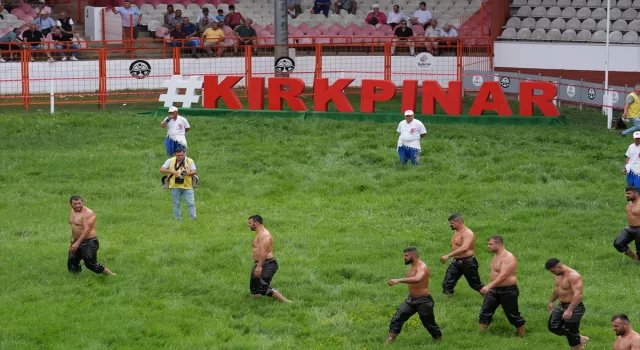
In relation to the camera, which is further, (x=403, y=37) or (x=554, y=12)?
(x=554, y=12)

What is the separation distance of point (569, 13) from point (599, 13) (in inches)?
42.2

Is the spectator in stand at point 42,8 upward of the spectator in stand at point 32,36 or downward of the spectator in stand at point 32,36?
upward

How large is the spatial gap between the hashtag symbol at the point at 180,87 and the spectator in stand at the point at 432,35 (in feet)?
28.4

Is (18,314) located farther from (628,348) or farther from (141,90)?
(141,90)

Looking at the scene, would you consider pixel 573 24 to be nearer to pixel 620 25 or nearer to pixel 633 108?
pixel 620 25

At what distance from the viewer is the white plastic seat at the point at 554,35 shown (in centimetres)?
3847

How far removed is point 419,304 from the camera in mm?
16141

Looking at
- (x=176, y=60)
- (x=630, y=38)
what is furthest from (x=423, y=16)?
(x=176, y=60)

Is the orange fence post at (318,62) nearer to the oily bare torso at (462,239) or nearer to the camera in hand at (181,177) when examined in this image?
the camera in hand at (181,177)

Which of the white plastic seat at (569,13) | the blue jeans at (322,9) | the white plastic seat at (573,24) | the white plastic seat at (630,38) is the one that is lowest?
the white plastic seat at (630,38)

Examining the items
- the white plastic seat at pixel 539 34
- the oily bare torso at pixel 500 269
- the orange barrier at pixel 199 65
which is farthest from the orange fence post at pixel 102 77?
the oily bare torso at pixel 500 269

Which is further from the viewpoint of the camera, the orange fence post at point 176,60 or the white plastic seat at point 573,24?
the white plastic seat at point 573,24

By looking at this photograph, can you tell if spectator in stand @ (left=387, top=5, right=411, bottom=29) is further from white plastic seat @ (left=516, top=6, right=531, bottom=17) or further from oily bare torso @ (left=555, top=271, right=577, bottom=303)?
oily bare torso @ (left=555, top=271, right=577, bottom=303)

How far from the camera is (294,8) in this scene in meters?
43.5
